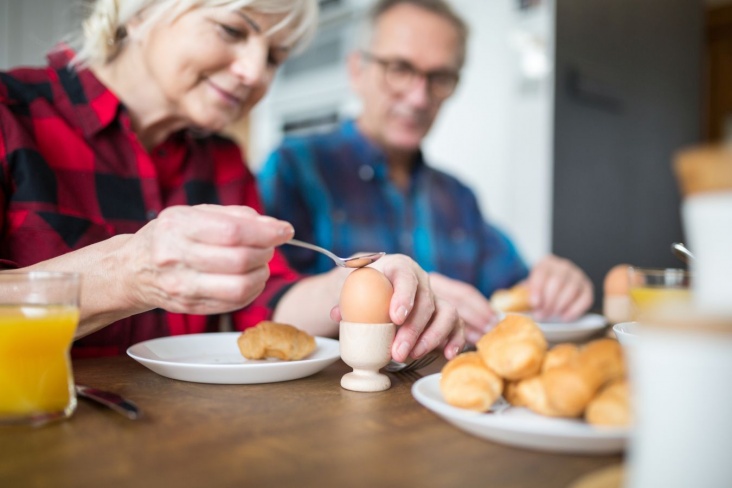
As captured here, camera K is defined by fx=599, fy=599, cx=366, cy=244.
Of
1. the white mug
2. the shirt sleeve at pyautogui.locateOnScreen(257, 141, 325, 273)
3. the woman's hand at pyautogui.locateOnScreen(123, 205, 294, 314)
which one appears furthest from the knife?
the shirt sleeve at pyautogui.locateOnScreen(257, 141, 325, 273)

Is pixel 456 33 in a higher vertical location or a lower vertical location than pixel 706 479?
higher

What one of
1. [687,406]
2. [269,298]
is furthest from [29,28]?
[687,406]

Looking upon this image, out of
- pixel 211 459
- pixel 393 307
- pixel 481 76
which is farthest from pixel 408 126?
pixel 211 459

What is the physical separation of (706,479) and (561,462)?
16cm

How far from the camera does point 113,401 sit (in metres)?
0.61

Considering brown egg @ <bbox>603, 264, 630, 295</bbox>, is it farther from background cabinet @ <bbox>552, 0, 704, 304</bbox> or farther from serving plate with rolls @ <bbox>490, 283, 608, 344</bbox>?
background cabinet @ <bbox>552, 0, 704, 304</bbox>

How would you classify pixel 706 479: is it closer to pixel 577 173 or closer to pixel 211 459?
pixel 211 459

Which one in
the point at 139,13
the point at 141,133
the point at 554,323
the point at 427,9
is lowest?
the point at 554,323

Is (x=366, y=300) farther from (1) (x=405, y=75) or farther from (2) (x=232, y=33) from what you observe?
(1) (x=405, y=75)

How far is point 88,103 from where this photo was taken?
3.95ft

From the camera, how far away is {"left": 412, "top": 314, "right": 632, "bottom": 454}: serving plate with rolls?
1.60 ft

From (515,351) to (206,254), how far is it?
34 cm

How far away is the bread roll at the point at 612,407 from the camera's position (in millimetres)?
485

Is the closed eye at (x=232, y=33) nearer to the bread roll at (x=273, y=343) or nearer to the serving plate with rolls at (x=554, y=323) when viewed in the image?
the bread roll at (x=273, y=343)
